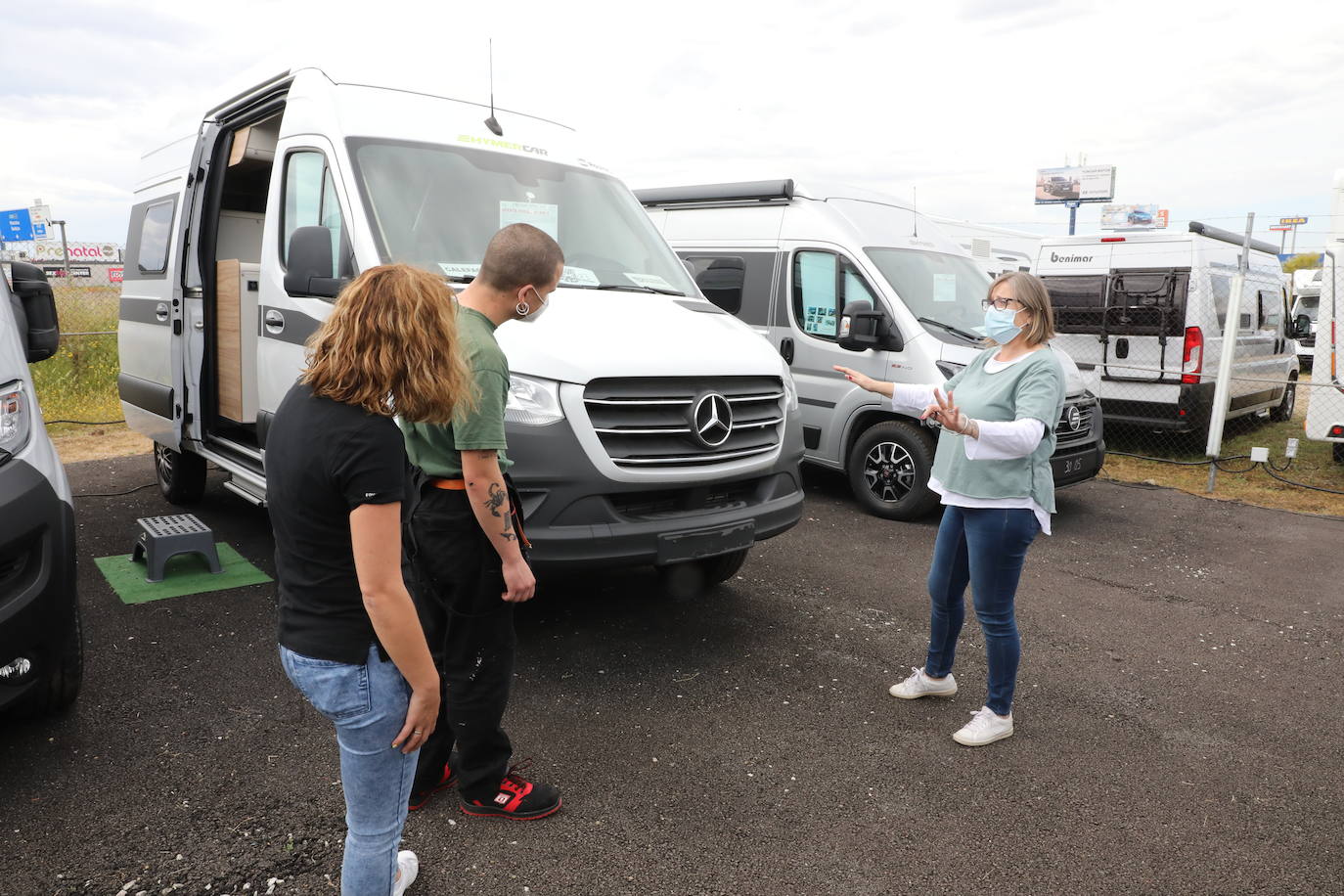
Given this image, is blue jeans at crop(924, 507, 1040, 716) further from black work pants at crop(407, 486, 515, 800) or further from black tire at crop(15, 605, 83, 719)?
black tire at crop(15, 605, 83, 719)

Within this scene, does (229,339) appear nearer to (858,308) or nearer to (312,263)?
(312,263)

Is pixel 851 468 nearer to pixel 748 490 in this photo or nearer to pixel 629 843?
pixel 748 490

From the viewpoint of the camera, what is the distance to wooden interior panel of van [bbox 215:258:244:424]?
19.1 feet

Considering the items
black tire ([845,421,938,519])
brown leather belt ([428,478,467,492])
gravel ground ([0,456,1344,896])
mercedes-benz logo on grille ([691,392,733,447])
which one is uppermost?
mercedes-benz logo on grille ([691,392,733,447])

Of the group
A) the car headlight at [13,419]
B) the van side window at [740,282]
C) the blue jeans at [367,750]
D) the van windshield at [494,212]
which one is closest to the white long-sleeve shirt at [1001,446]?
the van windshield at [494,212]

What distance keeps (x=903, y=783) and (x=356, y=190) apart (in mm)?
3547

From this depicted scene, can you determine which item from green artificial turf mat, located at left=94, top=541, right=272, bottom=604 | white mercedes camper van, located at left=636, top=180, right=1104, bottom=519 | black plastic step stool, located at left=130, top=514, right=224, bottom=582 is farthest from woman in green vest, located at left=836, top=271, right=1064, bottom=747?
black plastic step stool, located at left=130, top=514, right=224, bottom=582

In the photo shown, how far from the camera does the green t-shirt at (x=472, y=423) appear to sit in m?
2.61

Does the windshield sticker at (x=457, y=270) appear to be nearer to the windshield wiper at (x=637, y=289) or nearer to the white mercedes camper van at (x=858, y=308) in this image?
the windshield wiper at (x=637, y=289)

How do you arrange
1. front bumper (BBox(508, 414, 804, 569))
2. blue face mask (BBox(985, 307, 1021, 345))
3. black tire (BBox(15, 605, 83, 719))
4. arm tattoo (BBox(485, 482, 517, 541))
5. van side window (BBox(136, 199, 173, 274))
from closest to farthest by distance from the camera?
arm tattoo (BBox(485, 482, 517, 541))
black tire (BBox(15, 605, 83, 719))
blue face mask (BBox(985, 307, 1021, 345))
front bumper (BBox(508, 414, 804, 569))
van side window (BBox(136, 199, 173, 274))

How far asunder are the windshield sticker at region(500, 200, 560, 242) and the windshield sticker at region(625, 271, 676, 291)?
1.44 feet

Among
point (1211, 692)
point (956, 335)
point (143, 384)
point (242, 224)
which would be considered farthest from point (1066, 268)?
point (143, 384)

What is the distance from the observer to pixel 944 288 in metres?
7.80

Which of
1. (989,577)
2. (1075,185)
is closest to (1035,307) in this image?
(989,577)
